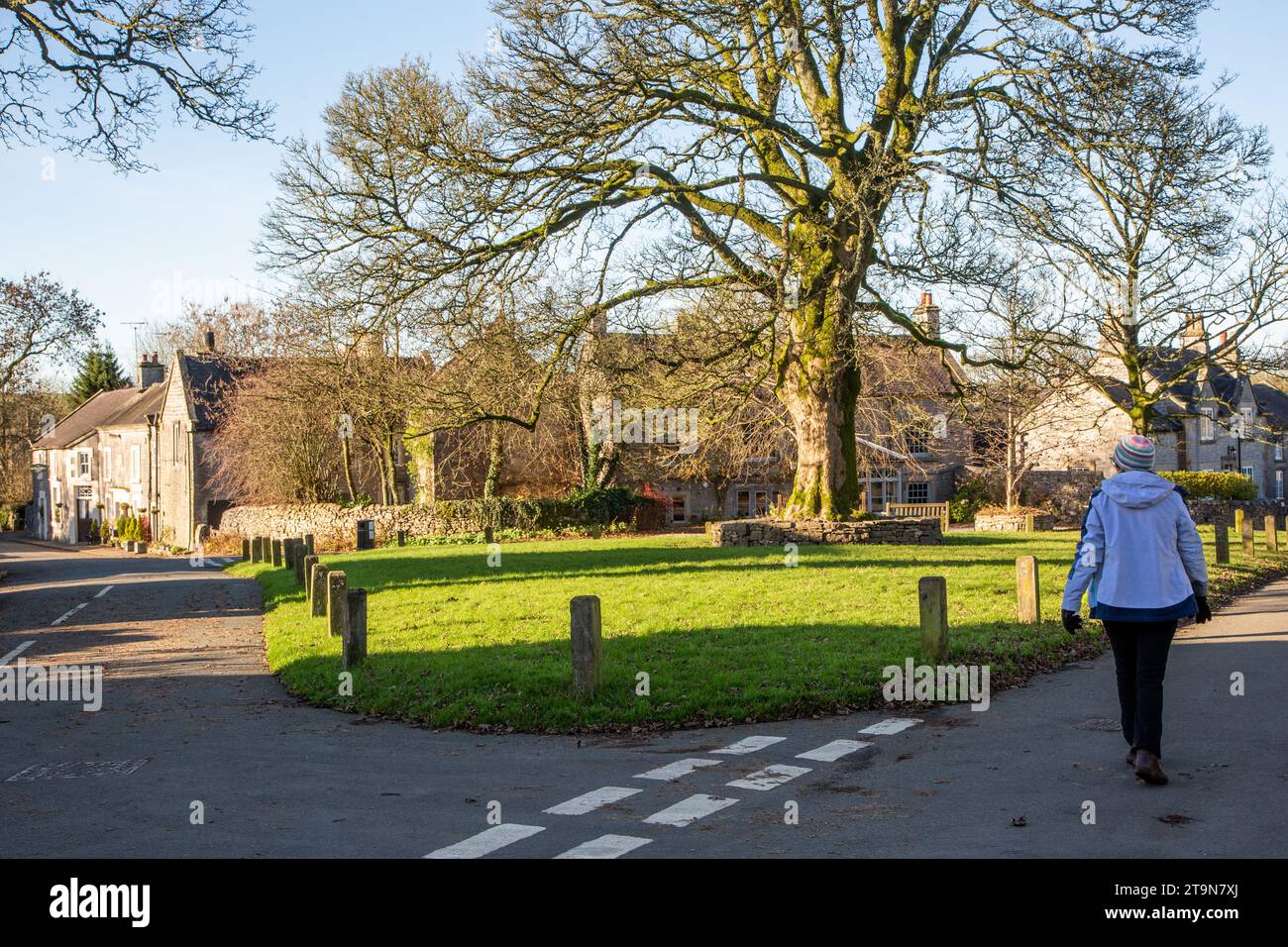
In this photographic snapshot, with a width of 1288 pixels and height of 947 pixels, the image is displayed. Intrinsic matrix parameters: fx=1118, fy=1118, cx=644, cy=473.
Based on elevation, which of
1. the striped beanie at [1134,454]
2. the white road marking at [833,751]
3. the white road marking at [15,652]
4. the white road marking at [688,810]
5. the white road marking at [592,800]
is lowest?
the white road marking at [15,652]

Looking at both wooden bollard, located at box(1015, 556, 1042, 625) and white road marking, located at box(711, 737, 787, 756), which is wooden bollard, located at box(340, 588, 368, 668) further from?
wooden bollard, located at box(1015, 556, 1042, 625)

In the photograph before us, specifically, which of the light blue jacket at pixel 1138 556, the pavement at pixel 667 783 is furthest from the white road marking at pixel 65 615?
the light blue jacket at pixel 1138 556

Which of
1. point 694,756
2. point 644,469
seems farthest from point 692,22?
point 644,469

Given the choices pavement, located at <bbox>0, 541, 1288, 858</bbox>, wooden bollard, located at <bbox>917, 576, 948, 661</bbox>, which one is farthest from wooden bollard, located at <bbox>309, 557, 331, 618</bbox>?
wooden bollard, located at <bbox>917, 576, 948, 661</bbox>

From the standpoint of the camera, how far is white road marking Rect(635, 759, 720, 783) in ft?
25.5

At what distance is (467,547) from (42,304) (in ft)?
78.0

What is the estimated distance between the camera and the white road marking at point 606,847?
19.5 ft

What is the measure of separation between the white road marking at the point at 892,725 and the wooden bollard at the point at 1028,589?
5.08 m

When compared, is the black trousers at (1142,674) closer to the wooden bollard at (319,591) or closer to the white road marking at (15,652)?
the wooden bollard at (319,591)

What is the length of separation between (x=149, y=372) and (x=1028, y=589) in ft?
213

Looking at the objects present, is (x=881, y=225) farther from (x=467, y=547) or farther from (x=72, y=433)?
(x=72, y=433)

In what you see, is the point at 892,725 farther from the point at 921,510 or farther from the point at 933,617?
the point at 921,510

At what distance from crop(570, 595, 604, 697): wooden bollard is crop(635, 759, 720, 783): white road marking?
82.7 inches

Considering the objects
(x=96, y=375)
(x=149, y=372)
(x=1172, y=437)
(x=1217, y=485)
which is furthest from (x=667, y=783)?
(x=96, y=375)
